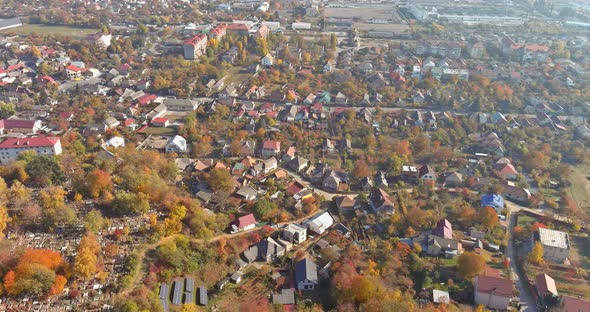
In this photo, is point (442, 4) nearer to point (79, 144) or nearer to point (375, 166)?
point (375, 166)

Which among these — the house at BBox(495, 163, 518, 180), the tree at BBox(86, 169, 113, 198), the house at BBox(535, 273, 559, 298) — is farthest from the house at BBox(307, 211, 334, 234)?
the house at BBox(495, 163, 518, 180)

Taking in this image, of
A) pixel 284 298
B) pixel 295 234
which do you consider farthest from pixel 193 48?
pixel 284 298

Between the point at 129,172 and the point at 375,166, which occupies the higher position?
the point at 129,172

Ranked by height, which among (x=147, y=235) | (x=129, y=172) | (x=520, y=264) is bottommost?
(x=520, y=264)

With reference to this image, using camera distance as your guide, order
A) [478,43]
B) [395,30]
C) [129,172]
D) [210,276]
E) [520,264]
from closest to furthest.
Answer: [210,276], [520,264], [129,172], [478,43], [395,30]

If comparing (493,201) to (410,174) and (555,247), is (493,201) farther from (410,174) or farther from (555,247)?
(410,174)

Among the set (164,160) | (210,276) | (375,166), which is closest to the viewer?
(210,276)

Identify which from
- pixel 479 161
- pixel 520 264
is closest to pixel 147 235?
pixel 520 264

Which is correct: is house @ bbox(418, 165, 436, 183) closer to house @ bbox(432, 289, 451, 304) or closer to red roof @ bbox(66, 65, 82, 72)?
house @ bbox(432, 289, 451, 304)
